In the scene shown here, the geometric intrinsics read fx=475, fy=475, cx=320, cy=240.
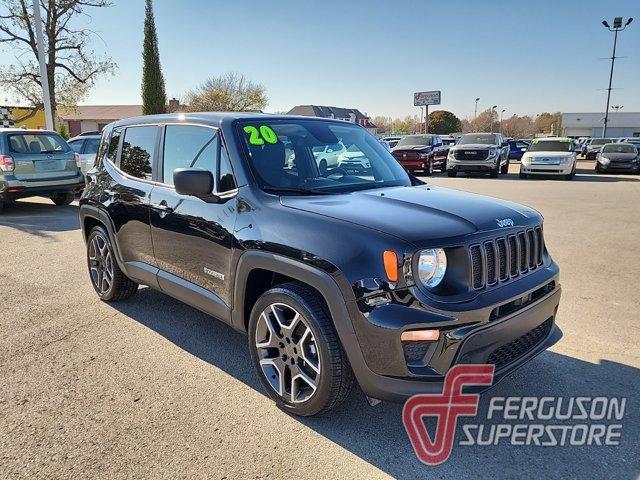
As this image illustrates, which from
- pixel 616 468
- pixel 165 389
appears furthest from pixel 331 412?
pixel 616 468

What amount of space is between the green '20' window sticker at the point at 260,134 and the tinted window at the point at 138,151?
1.12 meters

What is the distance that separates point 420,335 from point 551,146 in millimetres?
20158

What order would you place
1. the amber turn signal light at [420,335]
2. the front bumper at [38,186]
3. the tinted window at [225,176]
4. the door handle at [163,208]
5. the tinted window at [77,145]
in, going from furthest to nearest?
the tinted window at [77,145], the front bumper at [38,186], the door handle at [163,208], the tinted window at [225,176], the amber turn signal light at [420,335]

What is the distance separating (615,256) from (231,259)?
6055mm

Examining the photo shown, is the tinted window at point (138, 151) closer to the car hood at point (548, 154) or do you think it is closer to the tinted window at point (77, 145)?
the tinted window at point (77, 145)

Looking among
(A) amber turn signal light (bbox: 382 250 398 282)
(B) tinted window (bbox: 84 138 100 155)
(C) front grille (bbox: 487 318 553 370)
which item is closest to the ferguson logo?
(C) front grille (bbox: 487 318 553 370)

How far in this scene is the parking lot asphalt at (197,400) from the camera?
251cm

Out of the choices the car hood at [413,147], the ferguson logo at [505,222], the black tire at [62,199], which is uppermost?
the ferguson logo at [505,222]

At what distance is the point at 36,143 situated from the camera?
34.7 feet

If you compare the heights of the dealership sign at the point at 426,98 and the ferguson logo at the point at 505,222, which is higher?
the dealership sign at the point at 426,98

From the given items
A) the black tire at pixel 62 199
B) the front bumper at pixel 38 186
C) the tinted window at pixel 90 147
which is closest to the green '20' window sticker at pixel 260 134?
the front bumper at pixel 38 186

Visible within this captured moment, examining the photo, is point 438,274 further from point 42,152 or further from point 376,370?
point 42,152

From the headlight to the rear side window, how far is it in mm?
10562

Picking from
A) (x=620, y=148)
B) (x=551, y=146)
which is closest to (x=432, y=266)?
(x=551, y=146)
